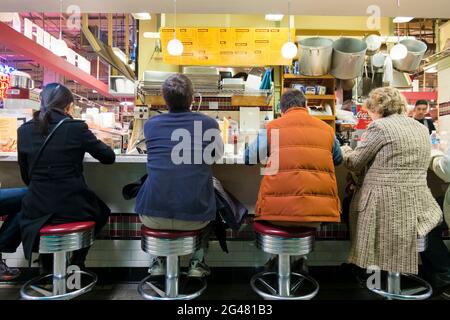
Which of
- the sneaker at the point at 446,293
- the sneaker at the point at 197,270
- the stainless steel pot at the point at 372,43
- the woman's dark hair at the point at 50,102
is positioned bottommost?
the sneaker at the point at 446,293

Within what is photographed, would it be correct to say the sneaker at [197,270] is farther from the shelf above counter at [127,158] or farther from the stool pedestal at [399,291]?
the stool pedestal at [399,291]

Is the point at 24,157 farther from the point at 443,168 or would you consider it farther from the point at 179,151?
the point at 443,168

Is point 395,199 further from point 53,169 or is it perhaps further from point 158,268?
point 53,169

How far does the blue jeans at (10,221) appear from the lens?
83.0 inches

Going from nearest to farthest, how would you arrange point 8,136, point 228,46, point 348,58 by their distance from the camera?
point 8,136, point 348,58, point 228,46

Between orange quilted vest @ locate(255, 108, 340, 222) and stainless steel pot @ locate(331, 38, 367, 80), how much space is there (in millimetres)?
1421

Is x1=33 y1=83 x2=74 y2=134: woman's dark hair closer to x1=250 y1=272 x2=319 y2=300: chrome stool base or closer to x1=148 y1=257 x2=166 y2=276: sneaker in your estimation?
x1=148 y1=257 x2=166 y2=276: sneaker

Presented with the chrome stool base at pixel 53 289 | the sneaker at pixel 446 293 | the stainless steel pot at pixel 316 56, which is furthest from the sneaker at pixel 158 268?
the stainless steel pot at pixel 316 56

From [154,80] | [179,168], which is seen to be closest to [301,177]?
[179,168]

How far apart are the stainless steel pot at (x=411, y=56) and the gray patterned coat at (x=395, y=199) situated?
1.55m

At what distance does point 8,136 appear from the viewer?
7.93 feet

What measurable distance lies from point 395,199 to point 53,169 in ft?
6.69

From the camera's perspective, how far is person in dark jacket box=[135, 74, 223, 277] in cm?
176

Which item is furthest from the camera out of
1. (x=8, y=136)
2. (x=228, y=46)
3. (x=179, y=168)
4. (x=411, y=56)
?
(x=228, y=46)
